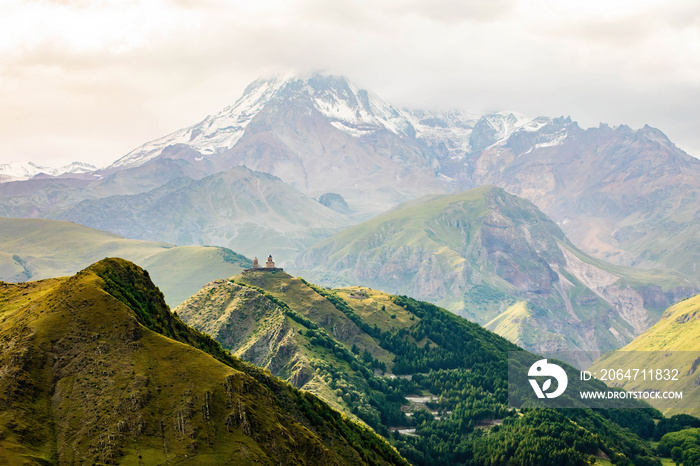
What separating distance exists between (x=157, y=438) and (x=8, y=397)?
100.0ft

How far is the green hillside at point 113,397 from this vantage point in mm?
161000

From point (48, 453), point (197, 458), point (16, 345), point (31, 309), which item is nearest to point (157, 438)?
point (197, 458)

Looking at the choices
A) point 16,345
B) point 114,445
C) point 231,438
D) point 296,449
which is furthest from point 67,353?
point 296,449

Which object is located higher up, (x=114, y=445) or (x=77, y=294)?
(x=77, y=294)

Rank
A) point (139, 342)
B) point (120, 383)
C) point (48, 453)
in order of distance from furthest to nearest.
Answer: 1. point (139, 342)
2. point (120, 383)
3. point (48, 453)

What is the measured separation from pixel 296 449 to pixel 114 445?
168 feet

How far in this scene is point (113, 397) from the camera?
17388cm

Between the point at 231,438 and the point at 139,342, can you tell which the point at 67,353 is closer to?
the point at 139,342

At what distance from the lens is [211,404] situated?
18100 cm

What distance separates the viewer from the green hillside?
161 m

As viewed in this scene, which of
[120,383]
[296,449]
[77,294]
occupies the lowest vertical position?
[296,449]

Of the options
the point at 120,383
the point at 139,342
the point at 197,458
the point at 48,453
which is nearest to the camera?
the point at 48,453

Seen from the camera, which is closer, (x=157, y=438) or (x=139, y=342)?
(x=157, y=438)

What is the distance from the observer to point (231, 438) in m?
178
